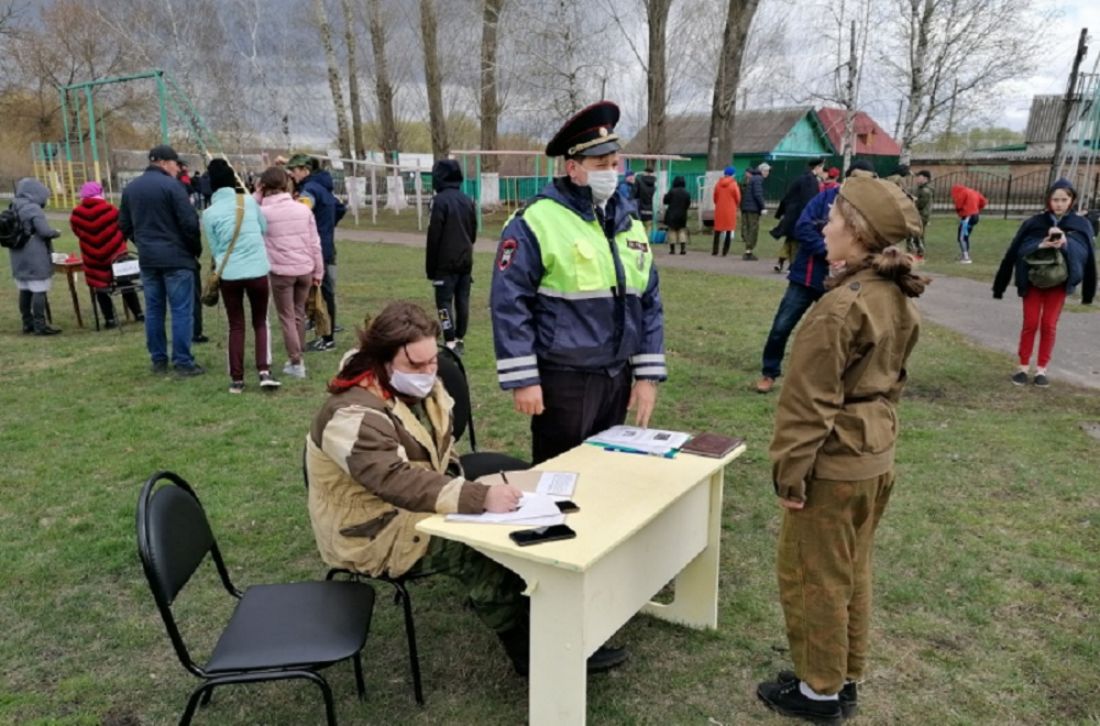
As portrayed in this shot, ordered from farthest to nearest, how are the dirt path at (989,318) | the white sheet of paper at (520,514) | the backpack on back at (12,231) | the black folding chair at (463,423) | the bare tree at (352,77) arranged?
1. the bare tree at (352,77)
2. the backpack on back at (12,231)
3. the dirt path at (989,318)
4. the black folding chair at (463,423)
5. the white sheet of paper at (520,514)

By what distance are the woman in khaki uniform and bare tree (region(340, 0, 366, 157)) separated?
96.8 feet

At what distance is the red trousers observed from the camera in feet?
21.5

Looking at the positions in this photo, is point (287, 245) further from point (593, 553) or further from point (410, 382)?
point (593, 553)

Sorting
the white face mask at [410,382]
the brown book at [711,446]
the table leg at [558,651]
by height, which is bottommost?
the table leg at [558,651]

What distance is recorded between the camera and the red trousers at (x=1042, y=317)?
21.5ft

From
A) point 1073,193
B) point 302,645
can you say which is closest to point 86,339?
point 302,645

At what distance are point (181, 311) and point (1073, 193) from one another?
7633mm

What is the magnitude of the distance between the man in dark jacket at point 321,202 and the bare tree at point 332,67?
2045 centimetres

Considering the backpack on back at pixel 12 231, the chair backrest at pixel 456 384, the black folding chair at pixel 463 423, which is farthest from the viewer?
the backpack on back at pixel 12 231

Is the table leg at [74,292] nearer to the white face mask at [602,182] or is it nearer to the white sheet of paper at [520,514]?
the white face mask at [602,182]

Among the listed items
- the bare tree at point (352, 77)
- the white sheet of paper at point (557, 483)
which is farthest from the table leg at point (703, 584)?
the bare tree at point (352, 77)

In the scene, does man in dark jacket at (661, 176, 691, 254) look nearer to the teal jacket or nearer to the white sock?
the teal jacket

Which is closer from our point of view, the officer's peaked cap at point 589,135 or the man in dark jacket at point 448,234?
the officer's peaked cap at point 589,135

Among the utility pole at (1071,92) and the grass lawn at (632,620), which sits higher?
the utility pole at (1071,92)
